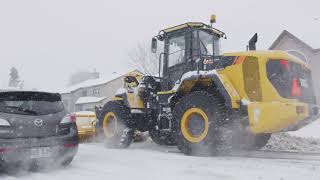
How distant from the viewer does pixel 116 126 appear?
10.6 metres

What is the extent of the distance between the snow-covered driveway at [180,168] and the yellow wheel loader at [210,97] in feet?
2.25

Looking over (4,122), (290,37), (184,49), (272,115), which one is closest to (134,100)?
(184,49)

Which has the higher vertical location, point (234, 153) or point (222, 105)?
point (222, 105)

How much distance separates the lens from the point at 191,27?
9.75m

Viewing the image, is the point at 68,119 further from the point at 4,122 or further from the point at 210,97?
the point at 210,97

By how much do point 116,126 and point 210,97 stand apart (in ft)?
10.3

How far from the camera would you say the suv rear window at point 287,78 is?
316 inches

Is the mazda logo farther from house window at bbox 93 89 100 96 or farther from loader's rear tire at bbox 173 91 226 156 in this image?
house window at bbox 93 89 100 96

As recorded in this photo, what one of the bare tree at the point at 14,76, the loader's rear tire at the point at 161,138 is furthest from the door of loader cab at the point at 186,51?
the bare tree at the point at 14,76

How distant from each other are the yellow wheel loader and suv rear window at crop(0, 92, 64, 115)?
2.96 m

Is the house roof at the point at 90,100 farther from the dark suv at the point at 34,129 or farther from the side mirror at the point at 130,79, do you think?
the dark suv at the point at 34,129

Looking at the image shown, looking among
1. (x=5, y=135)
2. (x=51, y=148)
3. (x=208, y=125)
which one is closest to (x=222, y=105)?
(x=208, y=125)

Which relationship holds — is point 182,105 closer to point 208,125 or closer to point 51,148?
point 208,125

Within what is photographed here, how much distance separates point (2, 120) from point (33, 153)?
697 mm
